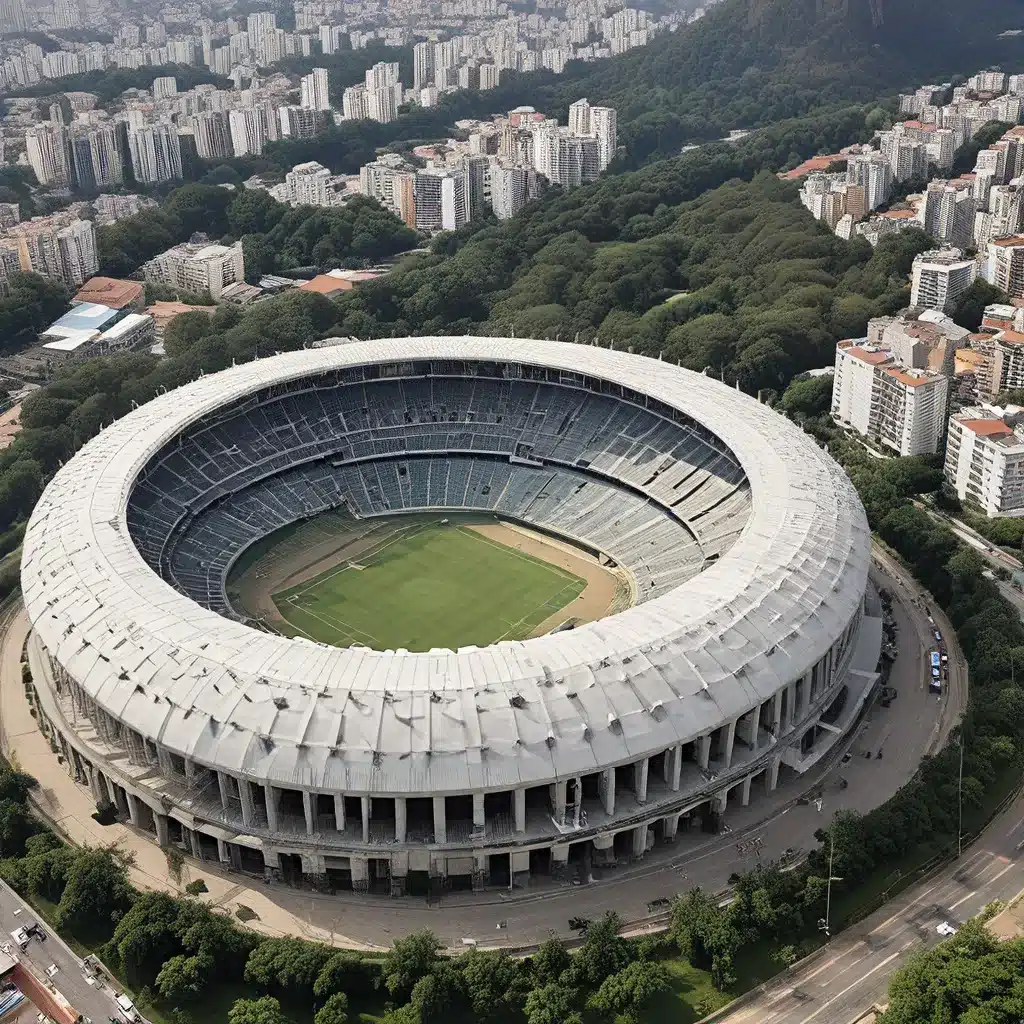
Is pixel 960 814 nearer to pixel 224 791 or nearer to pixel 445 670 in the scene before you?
pixel 445 670

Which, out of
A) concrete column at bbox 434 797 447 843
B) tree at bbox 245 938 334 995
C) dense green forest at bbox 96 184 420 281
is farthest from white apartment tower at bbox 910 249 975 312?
tree at bbox 245 938 334 995

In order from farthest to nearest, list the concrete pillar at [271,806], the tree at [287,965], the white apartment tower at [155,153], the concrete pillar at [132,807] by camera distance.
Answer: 1. the white apartment tower at [155,153]
2. the concrete pillar at [132,807]
3. the concrete pillar at [271,806]
4. the tree at [287,965]

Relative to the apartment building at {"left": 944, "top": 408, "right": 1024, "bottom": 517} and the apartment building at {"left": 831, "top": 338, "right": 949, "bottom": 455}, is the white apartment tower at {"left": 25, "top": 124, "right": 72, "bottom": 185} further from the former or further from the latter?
the apartment building at {"left": 944, "top": 408, "right": 1024, "bottom": 517}

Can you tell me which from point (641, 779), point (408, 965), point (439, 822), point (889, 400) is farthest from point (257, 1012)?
point (889, 400)

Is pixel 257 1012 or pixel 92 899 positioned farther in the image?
pixel 92 899

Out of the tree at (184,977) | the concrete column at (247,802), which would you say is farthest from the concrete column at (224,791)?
the tree at (184,977)

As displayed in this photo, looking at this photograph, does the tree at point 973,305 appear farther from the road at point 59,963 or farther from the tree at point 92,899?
the road at point 59,963

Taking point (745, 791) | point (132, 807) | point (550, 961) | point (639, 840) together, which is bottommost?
point (745, 791)

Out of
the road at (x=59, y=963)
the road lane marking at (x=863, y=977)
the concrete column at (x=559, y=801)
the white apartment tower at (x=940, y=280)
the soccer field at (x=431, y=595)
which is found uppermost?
the white apartment tower at (x=940, y=280)
